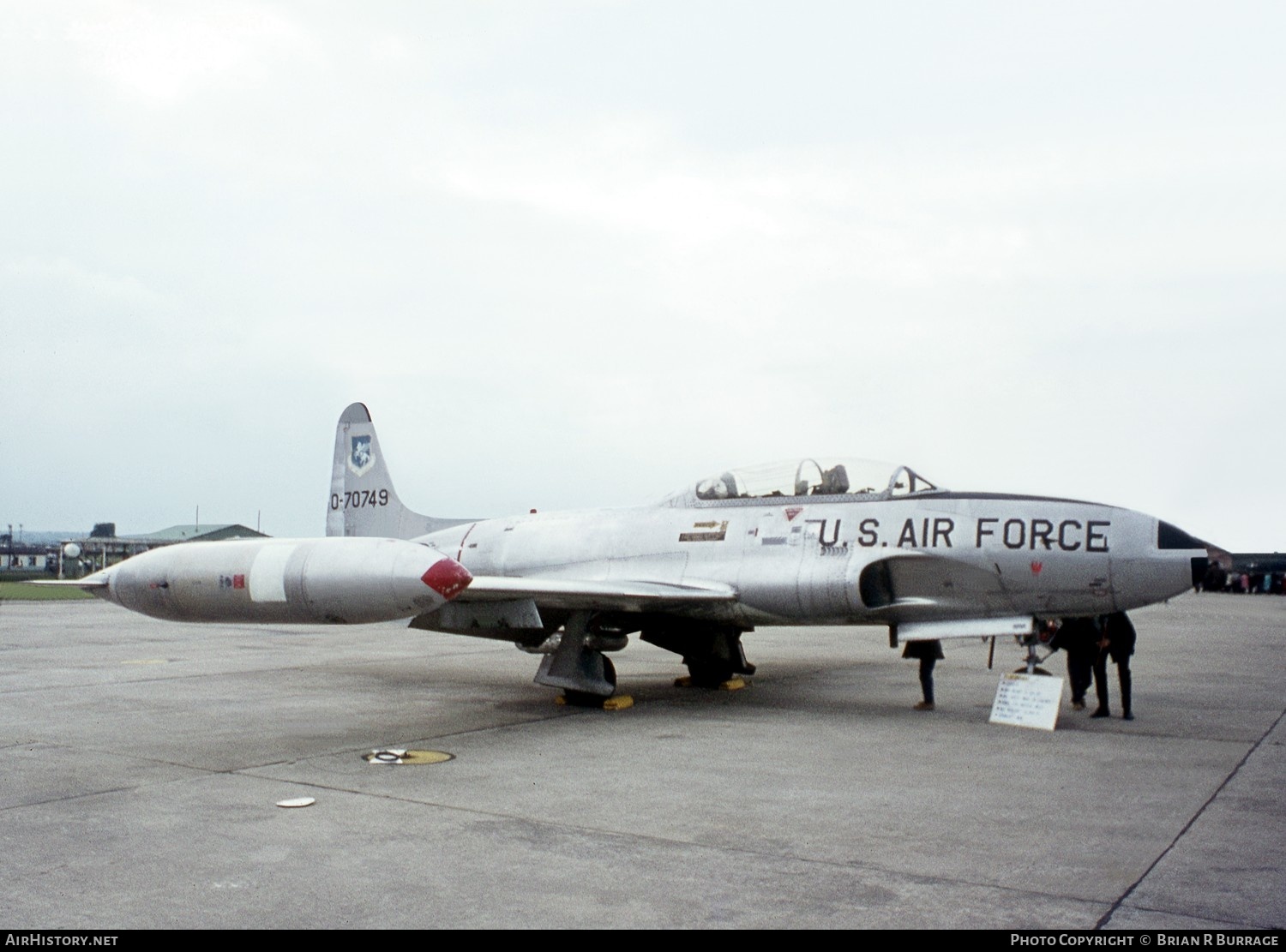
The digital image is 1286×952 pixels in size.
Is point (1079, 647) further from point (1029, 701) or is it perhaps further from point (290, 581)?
point (290, 581)

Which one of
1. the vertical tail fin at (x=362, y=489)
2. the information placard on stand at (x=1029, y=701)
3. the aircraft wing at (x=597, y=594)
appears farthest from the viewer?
the vertical tail fin at (x=362, y=489)

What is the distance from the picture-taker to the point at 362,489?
17.0 m

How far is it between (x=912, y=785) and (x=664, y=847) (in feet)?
7.84

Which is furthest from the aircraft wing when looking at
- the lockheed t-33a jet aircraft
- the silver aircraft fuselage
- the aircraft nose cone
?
the aircraft nose cone

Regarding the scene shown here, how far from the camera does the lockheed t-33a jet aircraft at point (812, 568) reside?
10.2 metres

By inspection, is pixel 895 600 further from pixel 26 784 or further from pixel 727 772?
pixel 26 784

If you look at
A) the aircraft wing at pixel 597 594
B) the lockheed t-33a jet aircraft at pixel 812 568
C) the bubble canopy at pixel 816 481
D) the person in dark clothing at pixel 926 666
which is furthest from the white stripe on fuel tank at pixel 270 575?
the person in dark clothing at pixel 926 666

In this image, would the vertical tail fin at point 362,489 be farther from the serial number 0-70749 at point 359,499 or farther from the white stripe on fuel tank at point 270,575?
the white stripe on fuel tank at point 270,575

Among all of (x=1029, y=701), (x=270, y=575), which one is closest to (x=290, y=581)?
(x=270, y=575)

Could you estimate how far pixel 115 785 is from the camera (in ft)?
23.9

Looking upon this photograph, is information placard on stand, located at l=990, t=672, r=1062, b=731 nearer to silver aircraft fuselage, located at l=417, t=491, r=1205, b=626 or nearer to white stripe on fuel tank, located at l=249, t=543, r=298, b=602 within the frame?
silver aircraft fuselage, located at l=417, t=491, r=1205, b=626

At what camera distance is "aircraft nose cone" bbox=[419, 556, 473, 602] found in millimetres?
8234

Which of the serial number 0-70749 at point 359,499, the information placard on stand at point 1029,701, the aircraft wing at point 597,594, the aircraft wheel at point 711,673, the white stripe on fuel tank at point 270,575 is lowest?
the aircraft wheel at point 711,673

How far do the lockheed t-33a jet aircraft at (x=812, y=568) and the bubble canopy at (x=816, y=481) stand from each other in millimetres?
16
